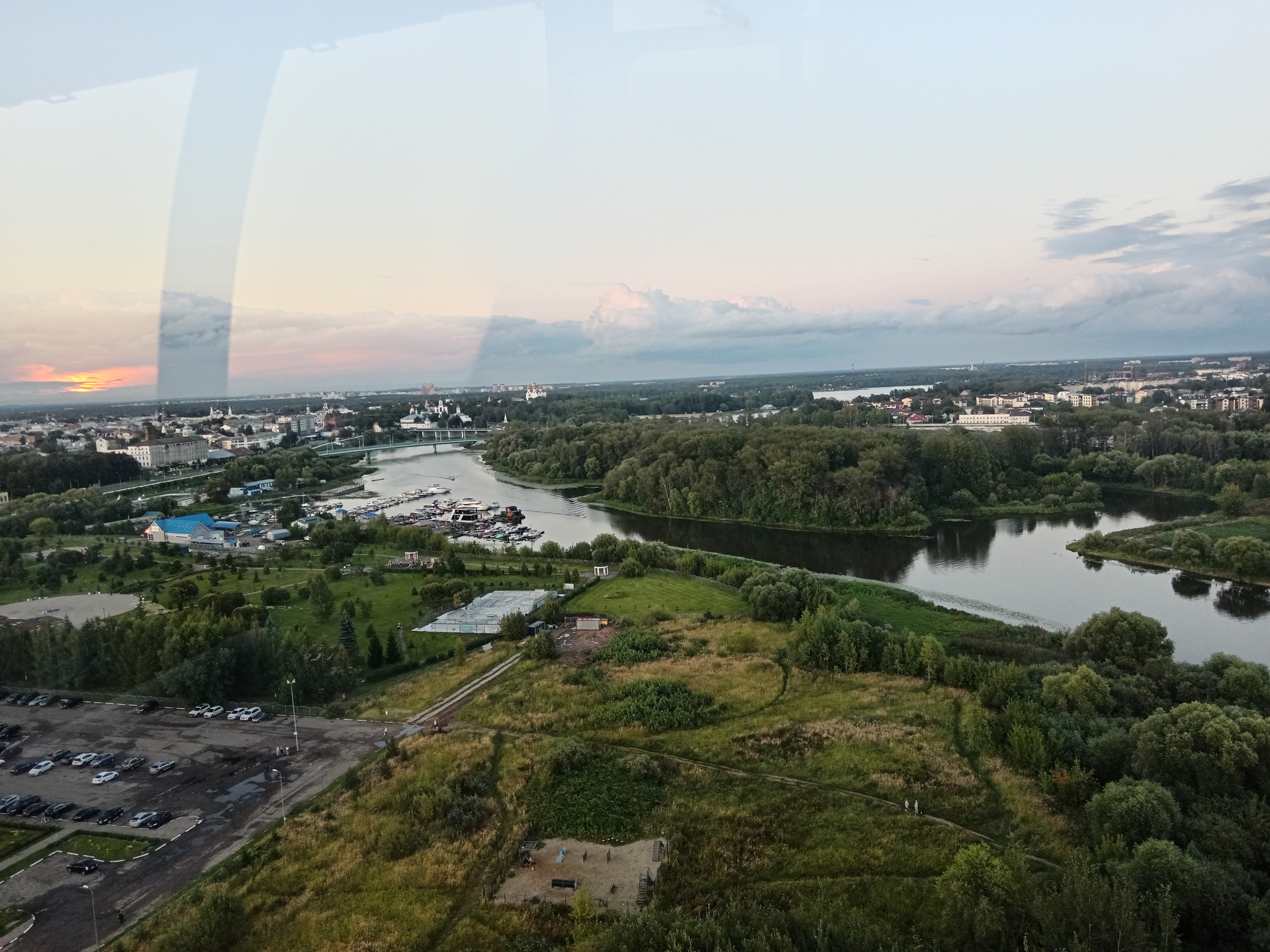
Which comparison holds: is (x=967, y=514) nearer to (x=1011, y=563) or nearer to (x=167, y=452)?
(x=1011, y=563)

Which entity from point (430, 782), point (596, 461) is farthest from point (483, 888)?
point (596, 461)

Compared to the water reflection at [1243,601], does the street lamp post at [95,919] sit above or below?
above

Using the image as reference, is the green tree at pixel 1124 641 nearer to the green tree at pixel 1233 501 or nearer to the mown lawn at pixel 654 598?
the mown lawn at pixel 654 598

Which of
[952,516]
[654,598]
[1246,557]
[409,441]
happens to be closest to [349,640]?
[654,598]

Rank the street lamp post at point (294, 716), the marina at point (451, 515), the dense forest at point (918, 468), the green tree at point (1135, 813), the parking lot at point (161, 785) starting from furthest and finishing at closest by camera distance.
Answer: the dense forest at point (918, 468), the marina at point (451, 515), the street lamp post at point (294, 716), the parking lot at point (161, 785), the green tree at point (1135, 813)

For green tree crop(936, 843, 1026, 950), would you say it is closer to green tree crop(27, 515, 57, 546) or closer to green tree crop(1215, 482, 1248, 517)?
green tree crop(1215, 482, 1248, 517)

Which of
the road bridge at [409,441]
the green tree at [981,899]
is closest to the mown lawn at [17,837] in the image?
the green tree at [981,899]
